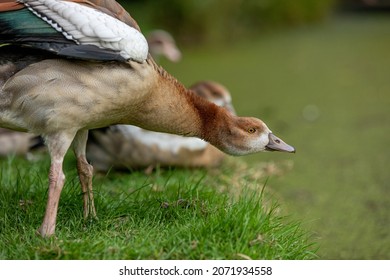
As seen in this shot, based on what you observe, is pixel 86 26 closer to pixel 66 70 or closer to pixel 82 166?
pixel 66 70

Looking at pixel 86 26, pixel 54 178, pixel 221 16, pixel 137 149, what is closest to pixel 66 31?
pixel 86 26

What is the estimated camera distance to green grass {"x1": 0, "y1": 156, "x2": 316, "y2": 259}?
12.9ft

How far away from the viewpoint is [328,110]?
869 centimetres

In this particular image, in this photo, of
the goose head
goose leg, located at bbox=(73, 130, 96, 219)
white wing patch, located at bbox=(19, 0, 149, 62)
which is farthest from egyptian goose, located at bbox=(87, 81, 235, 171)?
white wing patch, located at bbox=(19, 0, 149, 62)

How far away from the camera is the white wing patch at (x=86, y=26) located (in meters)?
4.02

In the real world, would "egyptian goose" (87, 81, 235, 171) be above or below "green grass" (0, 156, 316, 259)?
below

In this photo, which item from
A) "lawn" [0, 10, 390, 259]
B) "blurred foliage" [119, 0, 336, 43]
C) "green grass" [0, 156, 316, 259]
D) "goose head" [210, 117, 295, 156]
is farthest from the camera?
"blurred foliage" [119, 0, 336, 43]

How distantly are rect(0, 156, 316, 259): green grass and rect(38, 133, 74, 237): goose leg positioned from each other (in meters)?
0.08

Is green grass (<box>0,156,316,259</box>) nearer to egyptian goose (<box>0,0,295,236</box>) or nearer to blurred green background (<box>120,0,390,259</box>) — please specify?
egyptian goose (<box>0,0,295,236</box>)

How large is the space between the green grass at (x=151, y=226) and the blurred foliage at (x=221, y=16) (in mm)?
7350

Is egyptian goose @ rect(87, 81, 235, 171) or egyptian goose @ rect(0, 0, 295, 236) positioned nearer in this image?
egyptian goose @ rect(0, 0, 295, 236)

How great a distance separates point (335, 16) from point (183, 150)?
9.02 meters

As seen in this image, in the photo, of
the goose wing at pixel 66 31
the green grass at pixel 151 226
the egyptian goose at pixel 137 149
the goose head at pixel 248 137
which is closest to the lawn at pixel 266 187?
the green grass at pixel 151 226

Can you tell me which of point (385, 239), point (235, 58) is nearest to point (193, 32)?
point (235, 58)
